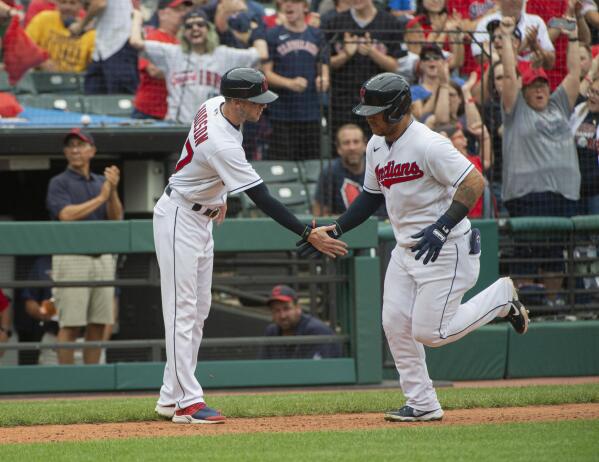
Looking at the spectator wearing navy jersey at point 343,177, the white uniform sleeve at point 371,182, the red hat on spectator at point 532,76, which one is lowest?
the white uniform sleeve at point 371,182

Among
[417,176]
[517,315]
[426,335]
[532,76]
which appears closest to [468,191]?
[417,176]

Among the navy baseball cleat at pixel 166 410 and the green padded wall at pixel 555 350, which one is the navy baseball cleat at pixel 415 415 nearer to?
the navy baseball cleat at pixel 166 410

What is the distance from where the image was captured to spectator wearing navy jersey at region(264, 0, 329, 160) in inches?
436

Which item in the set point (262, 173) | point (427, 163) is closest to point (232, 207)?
point (262, 173)

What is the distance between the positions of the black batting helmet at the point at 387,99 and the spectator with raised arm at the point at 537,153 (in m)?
4.20

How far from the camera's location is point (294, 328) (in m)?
9.29

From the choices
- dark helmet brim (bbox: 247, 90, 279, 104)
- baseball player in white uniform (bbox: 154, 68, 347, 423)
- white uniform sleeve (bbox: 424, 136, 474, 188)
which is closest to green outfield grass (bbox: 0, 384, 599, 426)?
baseball player in white uniform (bbox: 154, 68, 347, 423)

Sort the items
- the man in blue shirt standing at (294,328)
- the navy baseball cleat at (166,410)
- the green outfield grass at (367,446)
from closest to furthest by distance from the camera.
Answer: the green outfield grass at (367,446)
the navy baseball cleat at (166,410)
the man in blue shirt standing at (294,328)

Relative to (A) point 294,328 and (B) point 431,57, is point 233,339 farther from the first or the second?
(B) point 431,57

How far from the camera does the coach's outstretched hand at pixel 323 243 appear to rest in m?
6.32

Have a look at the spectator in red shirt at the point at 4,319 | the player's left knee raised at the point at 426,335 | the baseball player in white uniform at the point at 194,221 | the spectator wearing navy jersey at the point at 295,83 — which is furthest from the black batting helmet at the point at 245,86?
the spectator wearing navy jersey at the point at 295,83

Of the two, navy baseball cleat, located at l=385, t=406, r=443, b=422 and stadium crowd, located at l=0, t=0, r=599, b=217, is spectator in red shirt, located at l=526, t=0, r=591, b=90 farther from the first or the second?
navy baseball cleat, located at l=385, t=406, r=443, b=422

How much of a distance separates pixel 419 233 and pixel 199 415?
64.8 inches

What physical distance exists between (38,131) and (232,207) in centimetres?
198
